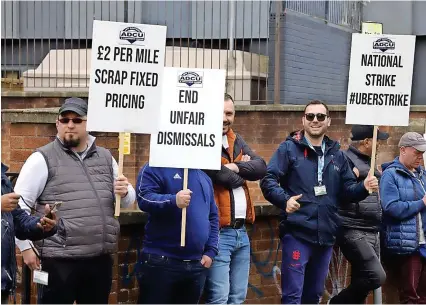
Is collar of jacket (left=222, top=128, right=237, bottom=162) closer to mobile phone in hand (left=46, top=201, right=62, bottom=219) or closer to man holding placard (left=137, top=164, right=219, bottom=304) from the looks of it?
man holding placard (left=137, top=164, right=219, bottom=304)

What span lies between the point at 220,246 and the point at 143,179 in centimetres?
86

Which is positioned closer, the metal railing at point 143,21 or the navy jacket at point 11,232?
the navy jacket at point 11,232

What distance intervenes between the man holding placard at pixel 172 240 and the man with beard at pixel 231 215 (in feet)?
1.10

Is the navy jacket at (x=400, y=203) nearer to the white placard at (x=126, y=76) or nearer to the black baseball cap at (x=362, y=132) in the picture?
the black baseball cap at (x=362, y=132)

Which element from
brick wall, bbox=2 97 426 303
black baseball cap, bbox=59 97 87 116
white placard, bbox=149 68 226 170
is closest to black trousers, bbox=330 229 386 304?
brick wall, bbox=2 97 426 303

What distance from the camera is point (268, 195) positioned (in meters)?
8.55

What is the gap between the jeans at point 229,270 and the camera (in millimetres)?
8164

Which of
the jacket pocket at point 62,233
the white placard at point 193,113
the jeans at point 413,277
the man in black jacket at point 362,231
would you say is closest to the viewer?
the jacket pocket at point 62,233

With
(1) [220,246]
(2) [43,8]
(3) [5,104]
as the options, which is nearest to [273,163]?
(1) [220,246]

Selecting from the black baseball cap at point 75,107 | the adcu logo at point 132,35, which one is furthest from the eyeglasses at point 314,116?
the black baseball cap at point 75,107

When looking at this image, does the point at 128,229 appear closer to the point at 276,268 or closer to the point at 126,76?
the point at 126,76

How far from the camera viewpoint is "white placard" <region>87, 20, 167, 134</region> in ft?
24.8

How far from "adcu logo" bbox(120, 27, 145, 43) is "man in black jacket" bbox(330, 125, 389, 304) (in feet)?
8.06

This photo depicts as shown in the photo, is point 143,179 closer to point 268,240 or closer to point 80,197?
point 80,197
